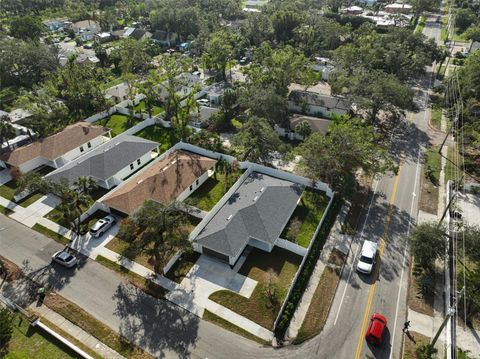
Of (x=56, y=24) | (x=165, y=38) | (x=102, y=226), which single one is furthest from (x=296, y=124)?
(x=56, y=24)

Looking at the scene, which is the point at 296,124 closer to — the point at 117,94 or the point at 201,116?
the point at 201,116

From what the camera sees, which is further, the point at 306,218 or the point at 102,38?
→ the point at 102,38

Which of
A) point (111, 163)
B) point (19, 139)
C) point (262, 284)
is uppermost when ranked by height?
point (111, 163)

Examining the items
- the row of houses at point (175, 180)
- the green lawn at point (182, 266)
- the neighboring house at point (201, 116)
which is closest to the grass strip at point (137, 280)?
the green lawn at point (182, 266)

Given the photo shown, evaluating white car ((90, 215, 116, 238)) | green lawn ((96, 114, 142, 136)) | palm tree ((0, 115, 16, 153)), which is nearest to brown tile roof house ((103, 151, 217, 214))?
white car ((90, 215, 116, 238))

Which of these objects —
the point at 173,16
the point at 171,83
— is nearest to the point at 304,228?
the point at 171,83

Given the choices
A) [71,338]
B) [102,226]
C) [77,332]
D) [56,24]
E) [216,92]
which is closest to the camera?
[71,338]
